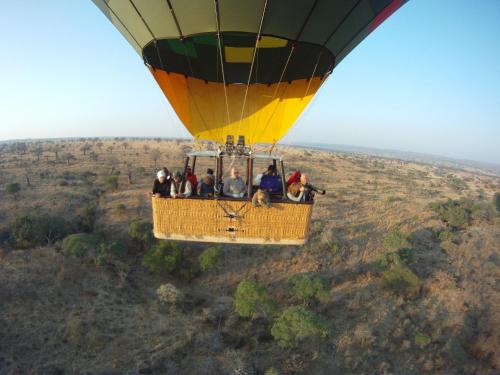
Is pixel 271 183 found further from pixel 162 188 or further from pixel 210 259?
pixel 210 259

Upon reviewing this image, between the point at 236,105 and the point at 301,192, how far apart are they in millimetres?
2504

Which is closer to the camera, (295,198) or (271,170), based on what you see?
(295,198)

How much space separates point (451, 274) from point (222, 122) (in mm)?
15779

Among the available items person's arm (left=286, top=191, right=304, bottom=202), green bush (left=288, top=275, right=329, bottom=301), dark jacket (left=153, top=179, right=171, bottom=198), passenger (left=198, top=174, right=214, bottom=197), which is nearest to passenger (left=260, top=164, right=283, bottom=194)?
person's arm (left=286, top=191, right=304, bottom=202)

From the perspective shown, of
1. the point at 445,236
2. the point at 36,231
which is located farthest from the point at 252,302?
the point at 445,236

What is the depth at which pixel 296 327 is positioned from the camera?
10.8 meters

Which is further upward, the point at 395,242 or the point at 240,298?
the point at 395,242

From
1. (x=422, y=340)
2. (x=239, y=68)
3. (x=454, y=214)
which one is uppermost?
(x=239, y=68)

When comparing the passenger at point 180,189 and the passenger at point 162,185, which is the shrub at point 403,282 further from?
the passenger at point 162,185

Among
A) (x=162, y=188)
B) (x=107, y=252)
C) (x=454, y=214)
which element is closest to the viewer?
(x=162, y=188)

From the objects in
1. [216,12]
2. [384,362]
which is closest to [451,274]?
[384,362]

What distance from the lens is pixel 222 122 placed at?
5992 millimetres

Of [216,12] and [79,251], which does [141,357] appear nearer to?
[79,251]

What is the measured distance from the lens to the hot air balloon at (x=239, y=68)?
4.25 meters
